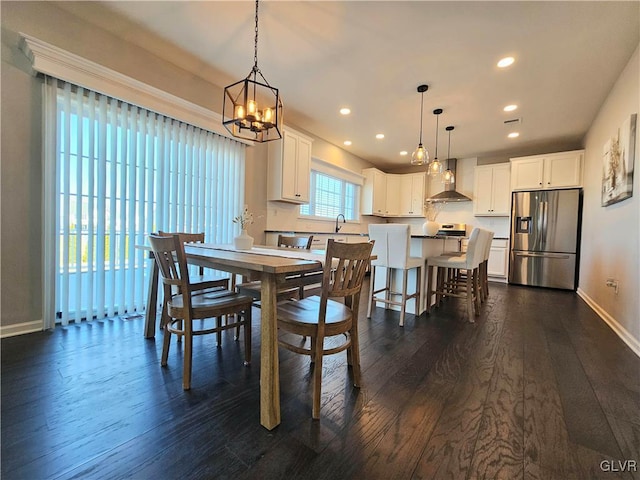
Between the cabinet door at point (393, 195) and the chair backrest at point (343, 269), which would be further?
the cabinet door at point (393, 195)

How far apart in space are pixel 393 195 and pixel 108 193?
5843 millimetres

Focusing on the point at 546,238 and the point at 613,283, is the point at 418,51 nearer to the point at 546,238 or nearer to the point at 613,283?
the point at 613,283

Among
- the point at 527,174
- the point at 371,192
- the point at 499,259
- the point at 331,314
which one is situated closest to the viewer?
the point at 331,314

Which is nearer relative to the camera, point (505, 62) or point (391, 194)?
point (505, 62)

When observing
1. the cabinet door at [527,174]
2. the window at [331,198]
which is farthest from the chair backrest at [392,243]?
the cabinet door at [527,174]

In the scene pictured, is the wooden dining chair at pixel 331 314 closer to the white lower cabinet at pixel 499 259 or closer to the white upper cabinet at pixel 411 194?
the white lower cabinet at pixel 499 259

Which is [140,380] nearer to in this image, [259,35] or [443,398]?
[443,398]

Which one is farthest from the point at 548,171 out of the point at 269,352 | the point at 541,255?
the point at 269,352

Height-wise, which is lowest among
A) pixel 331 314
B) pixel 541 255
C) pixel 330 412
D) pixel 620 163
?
pixel 330 412

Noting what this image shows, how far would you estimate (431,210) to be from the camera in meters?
6.75

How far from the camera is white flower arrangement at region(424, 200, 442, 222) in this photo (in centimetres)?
671

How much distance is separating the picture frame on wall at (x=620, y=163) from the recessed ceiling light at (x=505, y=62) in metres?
1.13

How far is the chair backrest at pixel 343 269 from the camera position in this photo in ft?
4.45

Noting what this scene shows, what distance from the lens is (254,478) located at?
3.34 feet
